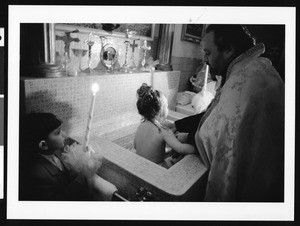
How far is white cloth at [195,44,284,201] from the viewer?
749 mm

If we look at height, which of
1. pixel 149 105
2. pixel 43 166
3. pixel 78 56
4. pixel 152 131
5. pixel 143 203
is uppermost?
pixel 78 56

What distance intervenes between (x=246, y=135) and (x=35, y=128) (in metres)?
0.78

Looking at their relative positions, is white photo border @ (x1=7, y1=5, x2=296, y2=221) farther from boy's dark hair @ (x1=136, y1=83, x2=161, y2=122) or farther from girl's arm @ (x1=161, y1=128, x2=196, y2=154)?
boy's dark hair @ (x1=136, y1=83, x2=161, y2=122)

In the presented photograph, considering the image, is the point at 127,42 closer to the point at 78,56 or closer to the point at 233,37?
the point at 78,56

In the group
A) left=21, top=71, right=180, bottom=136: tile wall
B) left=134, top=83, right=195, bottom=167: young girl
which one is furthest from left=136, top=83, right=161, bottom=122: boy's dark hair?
left=21, top=71, right=180, bottom=136: tile wall

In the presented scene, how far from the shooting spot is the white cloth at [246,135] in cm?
75

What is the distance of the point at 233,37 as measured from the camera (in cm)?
85

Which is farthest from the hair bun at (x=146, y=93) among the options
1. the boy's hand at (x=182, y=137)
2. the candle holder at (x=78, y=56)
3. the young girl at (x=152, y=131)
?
the candle holder at (x=78, y=56)

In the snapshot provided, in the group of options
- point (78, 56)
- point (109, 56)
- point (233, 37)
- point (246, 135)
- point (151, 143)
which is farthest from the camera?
point (109, 56)


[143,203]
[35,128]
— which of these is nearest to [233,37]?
[143,203]

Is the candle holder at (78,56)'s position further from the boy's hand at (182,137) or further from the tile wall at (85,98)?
the boy's hand at (182,137)

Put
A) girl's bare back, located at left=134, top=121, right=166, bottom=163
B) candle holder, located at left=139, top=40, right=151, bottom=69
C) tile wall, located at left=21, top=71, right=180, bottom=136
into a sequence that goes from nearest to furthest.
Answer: tile wall, located at left=21, top=71, right=180, bottom=136
girl's bare back, located at left=134, top=121, right=166, bottom=163
candle holder, located at left=139, top=40, right=151, bottom=69

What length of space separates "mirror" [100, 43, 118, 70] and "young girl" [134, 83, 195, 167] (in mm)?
296

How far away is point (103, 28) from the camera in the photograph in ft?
3.84
